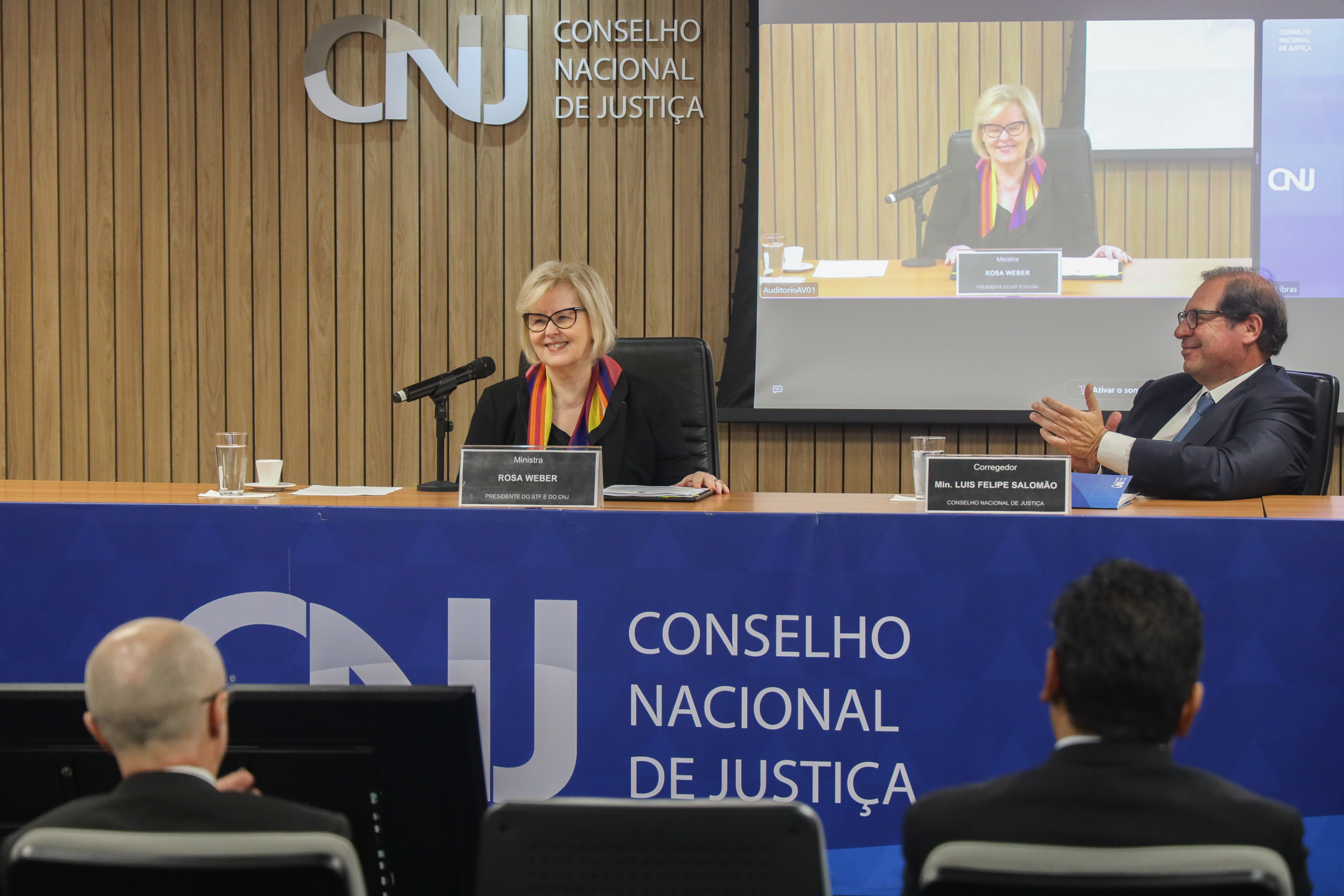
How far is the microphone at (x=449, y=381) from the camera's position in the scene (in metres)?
2.73

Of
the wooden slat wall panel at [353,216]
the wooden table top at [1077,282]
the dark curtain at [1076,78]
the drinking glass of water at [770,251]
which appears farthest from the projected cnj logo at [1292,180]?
the drinking glass of water at [770,251]

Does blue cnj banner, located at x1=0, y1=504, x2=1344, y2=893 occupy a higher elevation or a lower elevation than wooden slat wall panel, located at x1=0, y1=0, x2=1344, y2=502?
lower

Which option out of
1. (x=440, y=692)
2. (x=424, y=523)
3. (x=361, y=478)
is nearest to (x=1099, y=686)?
(x=440, y=692)

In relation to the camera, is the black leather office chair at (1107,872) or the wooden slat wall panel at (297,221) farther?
the wooden slat wall panel at (297,221)

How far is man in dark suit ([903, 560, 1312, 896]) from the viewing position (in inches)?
39.9

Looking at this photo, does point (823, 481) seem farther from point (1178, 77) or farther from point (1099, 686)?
point (1099, 686)

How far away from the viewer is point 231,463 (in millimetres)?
2309

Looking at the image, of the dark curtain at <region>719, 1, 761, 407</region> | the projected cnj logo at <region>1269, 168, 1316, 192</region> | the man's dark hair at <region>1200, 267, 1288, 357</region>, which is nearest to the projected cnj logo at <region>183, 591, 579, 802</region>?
the man's dark hair at <region>1200, 267, 1288, 357</region>

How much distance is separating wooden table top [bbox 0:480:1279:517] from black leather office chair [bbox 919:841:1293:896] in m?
1.13

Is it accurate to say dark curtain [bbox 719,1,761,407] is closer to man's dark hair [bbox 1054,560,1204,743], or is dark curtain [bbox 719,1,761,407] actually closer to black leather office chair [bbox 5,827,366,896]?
man's dark hair [bbox 1054,560,1204,743]

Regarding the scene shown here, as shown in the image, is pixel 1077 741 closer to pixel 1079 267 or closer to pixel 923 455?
pixel 923 455

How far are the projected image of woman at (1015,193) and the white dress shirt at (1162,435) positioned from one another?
3.94 ft

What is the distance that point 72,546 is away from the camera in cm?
215

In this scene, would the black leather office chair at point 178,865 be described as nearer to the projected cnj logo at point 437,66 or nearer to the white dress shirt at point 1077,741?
the white dress shirt at point 1077,741
